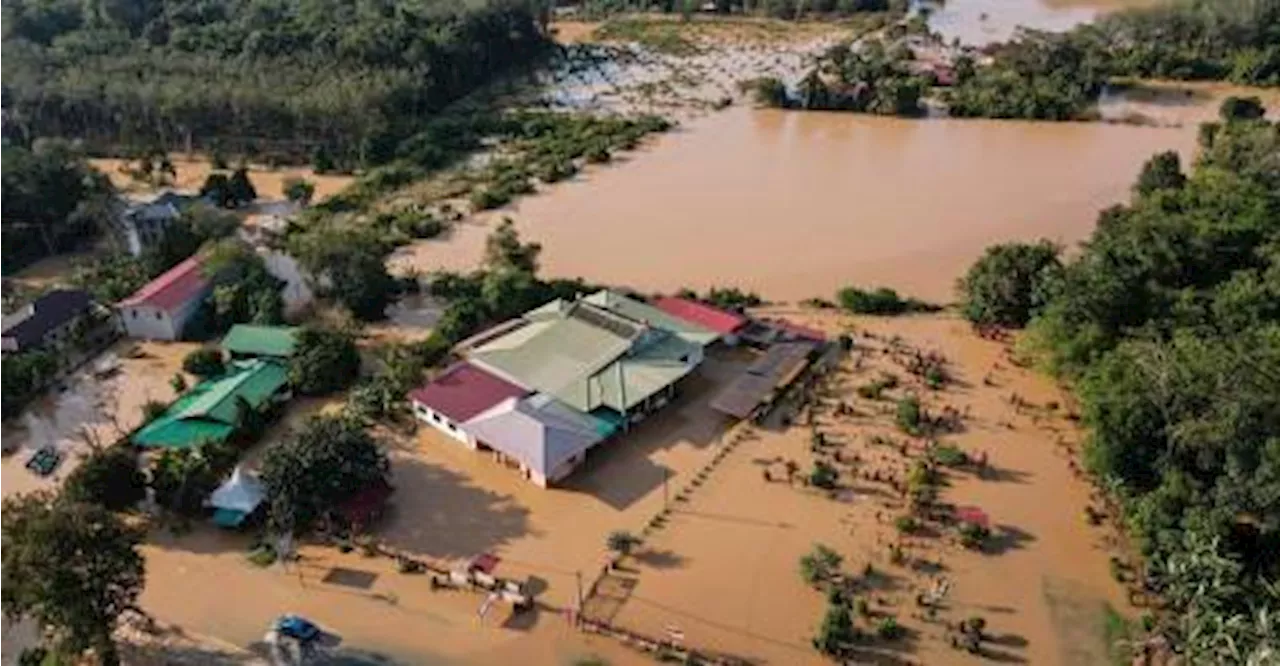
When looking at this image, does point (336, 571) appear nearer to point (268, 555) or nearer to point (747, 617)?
point (268, 555)

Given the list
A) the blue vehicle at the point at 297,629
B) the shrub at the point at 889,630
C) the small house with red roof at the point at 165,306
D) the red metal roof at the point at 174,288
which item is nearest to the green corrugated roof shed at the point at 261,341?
the small house with red roof at the point at 165,306

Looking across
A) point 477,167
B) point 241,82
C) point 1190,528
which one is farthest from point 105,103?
point 1190,528

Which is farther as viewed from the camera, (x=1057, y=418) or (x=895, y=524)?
(x=1057, y=418)

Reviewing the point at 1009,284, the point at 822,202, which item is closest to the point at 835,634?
the point at 1009,284

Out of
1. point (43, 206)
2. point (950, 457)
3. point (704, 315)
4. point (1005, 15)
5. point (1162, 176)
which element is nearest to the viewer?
point (950, 457)

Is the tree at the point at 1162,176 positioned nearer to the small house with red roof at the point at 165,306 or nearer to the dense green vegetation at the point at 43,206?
the small house with red roof at the point at 165,306

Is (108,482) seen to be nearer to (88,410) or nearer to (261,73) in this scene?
(88,410)

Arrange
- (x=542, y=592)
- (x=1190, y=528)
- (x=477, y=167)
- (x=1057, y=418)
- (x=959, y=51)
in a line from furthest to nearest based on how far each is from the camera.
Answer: (x=959, y=51) → (x=477, y=167) → (x=1057, y=418) → (x=542, y=592) → (x=1190, y=528)
